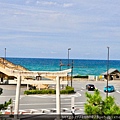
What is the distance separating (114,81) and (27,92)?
2681cm

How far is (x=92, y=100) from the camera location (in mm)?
19688

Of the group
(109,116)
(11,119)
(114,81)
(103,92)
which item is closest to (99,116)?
(109,116)

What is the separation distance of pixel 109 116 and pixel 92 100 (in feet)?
4.92

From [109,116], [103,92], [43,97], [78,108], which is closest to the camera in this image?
[109,116]

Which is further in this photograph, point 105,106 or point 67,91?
point 67,91

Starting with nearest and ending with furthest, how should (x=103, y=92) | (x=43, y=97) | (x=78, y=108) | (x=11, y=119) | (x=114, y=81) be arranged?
(x=11, y=119)
(x=78, y=108)
(x=43, y=97)
(x=103, y=92)
(x=114, y=81)

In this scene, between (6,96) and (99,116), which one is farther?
(6,96)

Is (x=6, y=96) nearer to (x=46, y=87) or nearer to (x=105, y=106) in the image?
(x=46, y=87)

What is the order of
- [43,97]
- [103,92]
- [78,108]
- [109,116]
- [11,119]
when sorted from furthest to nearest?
1. [103,92]
2. [43,97]
3. [78,108]
4. [11,119]
5. [109,116]

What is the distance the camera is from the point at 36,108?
35.2m

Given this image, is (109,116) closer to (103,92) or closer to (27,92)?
(27,92)

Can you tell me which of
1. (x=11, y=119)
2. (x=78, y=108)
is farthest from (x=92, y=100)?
(x=78, y=108)

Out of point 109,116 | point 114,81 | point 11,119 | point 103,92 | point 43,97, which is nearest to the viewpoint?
point 109,116

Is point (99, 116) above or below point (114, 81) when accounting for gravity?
below
